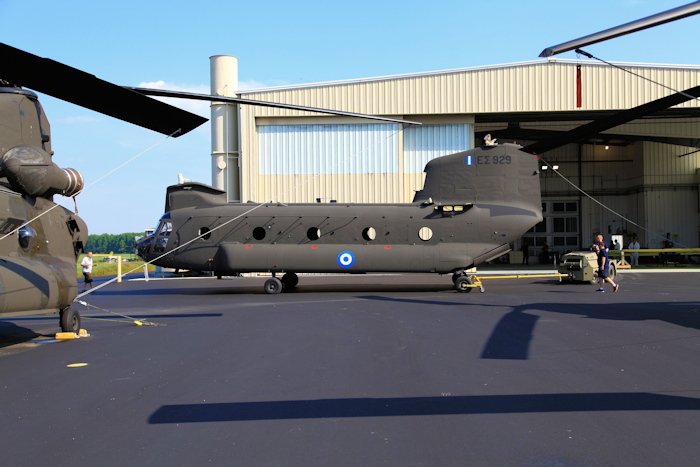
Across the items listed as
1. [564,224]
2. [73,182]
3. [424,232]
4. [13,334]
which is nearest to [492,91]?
[424,232]

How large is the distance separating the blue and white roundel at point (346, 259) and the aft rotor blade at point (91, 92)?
9419 millimetres

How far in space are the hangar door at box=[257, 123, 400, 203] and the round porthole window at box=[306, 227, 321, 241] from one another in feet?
34.0

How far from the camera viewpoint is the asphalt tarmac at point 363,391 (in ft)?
12.3

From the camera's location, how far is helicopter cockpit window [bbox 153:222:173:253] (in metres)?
16.9

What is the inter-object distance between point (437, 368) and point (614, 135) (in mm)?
31110

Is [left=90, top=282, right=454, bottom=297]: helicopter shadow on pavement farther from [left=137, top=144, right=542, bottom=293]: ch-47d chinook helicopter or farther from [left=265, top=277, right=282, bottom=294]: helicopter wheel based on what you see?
[left=137, top=144, right=542, bottom=293]: ch-47d chinook helicopter

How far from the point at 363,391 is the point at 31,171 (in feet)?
20.7

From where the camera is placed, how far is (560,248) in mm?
37719

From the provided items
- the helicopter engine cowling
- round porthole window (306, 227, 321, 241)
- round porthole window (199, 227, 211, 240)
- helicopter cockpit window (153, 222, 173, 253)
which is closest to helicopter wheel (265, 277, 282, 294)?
round porthole window (306, 227, 321, 241)

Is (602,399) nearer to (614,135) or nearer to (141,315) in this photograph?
(141,315)

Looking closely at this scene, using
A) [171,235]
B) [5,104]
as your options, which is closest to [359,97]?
[171,235]

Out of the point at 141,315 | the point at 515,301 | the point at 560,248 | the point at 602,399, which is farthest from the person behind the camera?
the point at 560,248

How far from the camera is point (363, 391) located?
5.25m

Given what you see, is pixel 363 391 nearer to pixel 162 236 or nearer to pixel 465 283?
pixel 465 283
